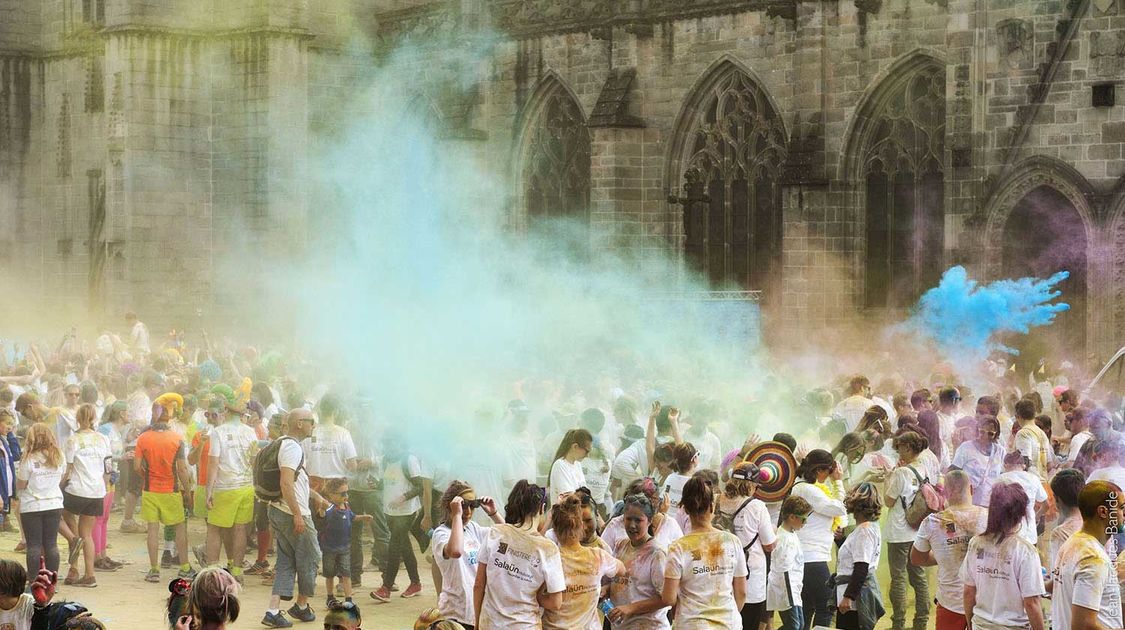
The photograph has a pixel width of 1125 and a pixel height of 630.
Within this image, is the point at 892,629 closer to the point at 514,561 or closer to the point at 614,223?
the point at 514,561

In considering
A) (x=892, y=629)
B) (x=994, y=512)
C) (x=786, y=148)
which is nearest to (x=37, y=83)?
(x=786, y=148)

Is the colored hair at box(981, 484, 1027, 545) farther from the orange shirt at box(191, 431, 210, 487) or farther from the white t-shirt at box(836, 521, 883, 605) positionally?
the orange shirt at box(191, 431, 210, 487)

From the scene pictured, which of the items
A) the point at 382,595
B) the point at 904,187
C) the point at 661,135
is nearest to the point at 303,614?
the point at 382,595

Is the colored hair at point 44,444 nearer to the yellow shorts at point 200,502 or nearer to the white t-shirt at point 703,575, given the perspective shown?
the yellow shorts at point 200,502

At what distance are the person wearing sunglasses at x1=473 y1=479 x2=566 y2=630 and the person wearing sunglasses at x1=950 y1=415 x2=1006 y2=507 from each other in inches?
193

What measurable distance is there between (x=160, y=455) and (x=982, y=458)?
763 cm

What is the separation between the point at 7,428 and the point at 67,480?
93cm

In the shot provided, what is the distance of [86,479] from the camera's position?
1527 centimetres

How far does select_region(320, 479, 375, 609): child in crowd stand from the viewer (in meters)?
14.5

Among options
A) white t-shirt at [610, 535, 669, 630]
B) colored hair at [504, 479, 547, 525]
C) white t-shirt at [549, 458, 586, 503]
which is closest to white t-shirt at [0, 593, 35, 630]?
colored hair at [504, 479, 547, 525]

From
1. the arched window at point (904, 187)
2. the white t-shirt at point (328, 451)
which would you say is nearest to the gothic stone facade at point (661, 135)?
the arched window at point (904, 187)

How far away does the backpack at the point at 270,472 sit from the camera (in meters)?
13.8

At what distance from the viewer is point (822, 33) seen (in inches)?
1088

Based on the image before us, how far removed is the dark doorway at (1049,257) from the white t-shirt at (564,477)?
12.6m
